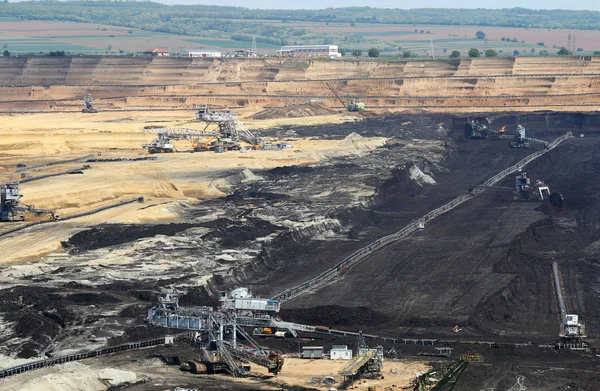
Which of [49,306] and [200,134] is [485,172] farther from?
[49,306]

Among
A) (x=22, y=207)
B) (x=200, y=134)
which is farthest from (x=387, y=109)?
(x=22, y=207)

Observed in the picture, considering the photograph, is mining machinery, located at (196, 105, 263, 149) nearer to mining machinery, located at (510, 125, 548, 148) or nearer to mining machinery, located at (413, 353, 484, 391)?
mining machinery, located at (510, 125, 548, 148)

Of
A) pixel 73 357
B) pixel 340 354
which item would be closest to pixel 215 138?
pixel 340 354

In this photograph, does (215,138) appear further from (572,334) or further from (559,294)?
(572,334)

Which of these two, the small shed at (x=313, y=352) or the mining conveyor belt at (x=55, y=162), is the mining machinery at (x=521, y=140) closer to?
the mining conveyor belt at (x=55, y=162)

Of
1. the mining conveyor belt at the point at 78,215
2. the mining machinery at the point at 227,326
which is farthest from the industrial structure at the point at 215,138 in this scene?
the mining machinery at the point at 227,326

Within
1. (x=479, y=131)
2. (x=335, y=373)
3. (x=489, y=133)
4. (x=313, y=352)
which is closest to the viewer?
(x=335, y=373)
